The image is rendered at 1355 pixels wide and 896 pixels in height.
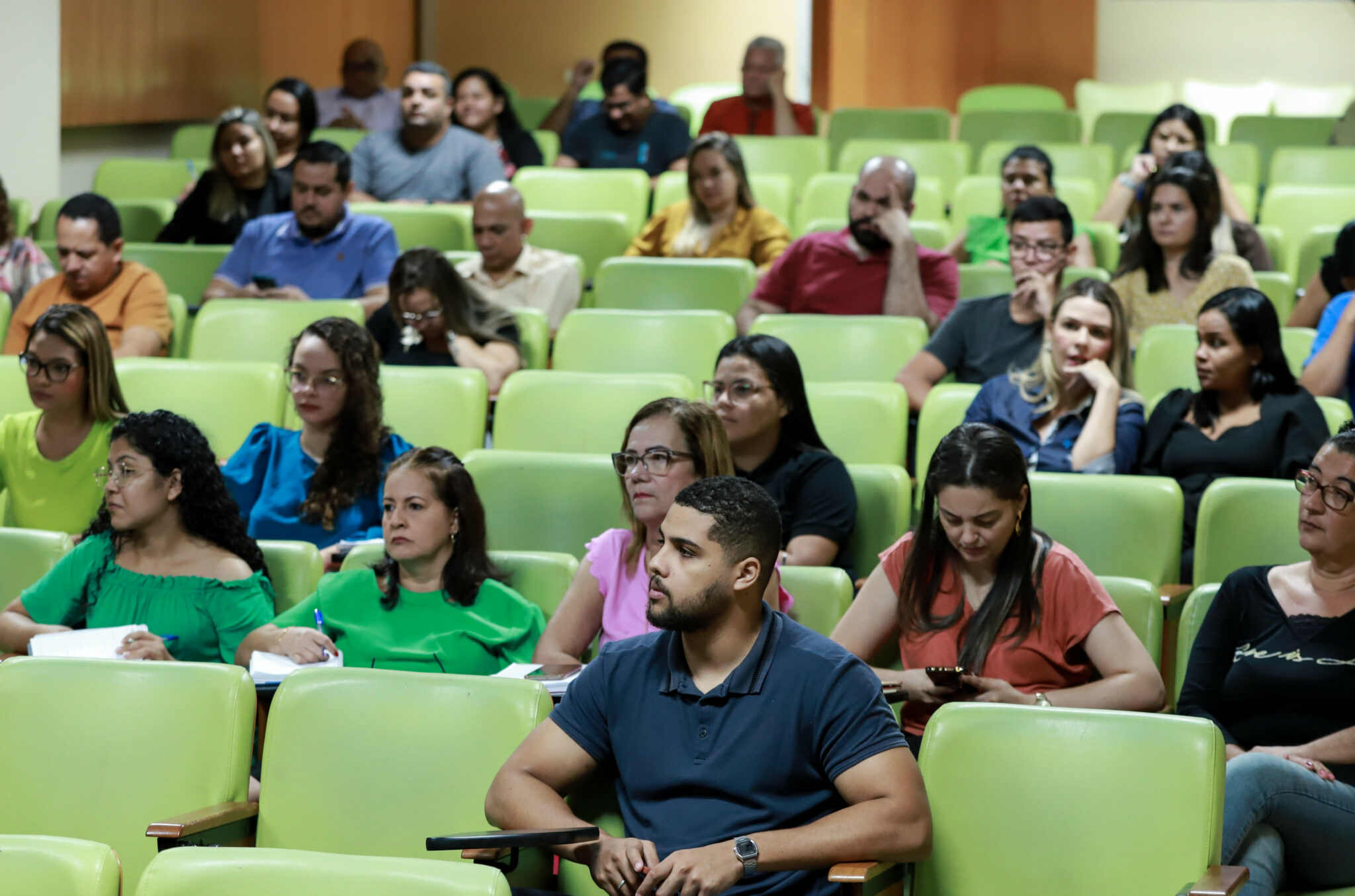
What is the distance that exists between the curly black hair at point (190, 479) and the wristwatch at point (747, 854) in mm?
1377

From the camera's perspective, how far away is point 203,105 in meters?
7.79

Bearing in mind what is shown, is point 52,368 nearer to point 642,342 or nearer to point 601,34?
point 642,342

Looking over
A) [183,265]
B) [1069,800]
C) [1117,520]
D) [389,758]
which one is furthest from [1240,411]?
[183,265]

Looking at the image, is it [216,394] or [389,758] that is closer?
[389,758]

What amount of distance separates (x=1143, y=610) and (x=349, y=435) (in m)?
1.71

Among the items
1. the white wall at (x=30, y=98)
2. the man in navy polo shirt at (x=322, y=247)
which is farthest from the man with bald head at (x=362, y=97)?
the man in navy polo shirt at (x=322, y=247)

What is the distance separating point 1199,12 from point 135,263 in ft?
22.3

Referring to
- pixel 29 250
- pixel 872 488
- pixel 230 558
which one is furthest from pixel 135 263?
pixel 872 488

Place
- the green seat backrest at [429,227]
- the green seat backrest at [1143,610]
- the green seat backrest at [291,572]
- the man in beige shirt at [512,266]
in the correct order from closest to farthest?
the green seat backrest at [1143,610] < the green seat backrest at [291,572] < the man in beige shirt at [512,266] < the green seat backrest at [429,227]

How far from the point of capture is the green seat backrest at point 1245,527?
314 cm

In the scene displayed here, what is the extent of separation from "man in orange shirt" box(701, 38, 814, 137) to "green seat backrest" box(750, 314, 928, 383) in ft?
9.44

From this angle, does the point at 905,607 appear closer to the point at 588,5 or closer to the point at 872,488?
the point at 872,488

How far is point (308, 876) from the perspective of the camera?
69.2 inches

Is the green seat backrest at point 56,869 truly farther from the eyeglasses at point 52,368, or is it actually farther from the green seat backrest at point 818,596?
the eyeglasses at point 52,368
